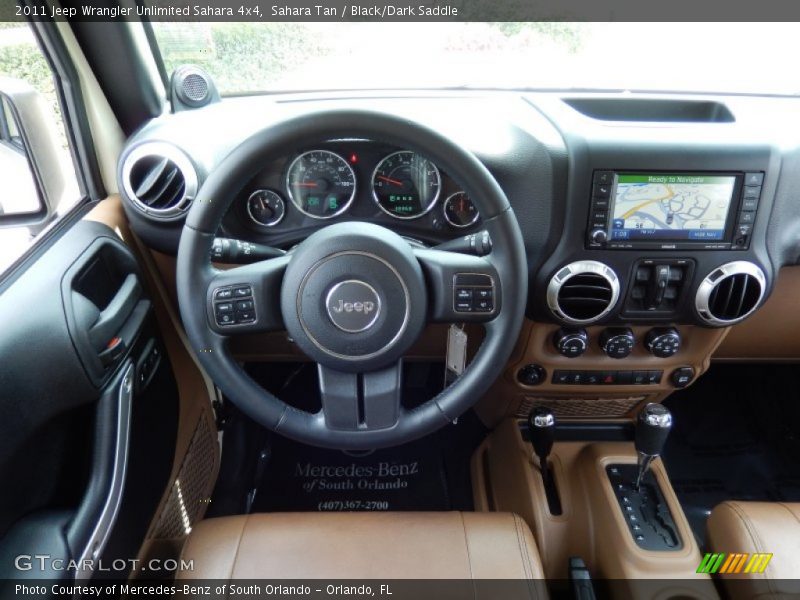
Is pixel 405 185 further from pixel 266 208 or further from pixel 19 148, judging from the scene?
pixel 19 148

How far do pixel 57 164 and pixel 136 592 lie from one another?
960 mm

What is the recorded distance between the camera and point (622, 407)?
168cm

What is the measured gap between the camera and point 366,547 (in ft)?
3.56

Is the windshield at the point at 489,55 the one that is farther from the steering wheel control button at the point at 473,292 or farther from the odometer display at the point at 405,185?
the steering wheel control button at the point at 473,292

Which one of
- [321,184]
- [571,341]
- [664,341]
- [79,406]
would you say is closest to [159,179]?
[321,184]

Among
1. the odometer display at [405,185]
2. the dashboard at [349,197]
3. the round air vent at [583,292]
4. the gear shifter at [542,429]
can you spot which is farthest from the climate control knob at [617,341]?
the odometer display at [405,185]

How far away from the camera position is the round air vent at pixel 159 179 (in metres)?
1.27

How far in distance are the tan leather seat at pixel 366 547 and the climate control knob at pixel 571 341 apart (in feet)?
1.46

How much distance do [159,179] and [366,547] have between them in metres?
0.90

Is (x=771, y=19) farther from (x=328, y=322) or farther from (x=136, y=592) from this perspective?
(x=136, y=592)

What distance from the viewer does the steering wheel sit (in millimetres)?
967

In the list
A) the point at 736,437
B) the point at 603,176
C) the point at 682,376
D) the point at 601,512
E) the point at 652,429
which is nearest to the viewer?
the point at 603,176

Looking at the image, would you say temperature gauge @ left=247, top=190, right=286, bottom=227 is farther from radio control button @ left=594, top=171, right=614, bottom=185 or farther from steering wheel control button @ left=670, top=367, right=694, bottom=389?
steering wheel control button @ left=670, top=367, right=694, bottom=389

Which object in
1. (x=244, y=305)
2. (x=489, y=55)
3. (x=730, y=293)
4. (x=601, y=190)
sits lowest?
(x=730, y=293)
